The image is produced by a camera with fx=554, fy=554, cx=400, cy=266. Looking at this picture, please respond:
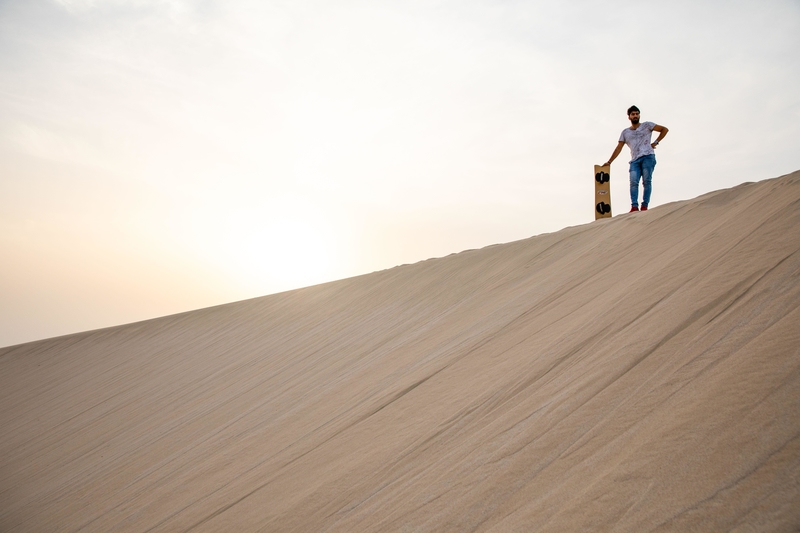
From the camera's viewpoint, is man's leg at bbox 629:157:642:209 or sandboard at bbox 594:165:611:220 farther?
sandboard at bbox 594:165:611:220

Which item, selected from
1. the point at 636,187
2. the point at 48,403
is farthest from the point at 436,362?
the point at 48,403

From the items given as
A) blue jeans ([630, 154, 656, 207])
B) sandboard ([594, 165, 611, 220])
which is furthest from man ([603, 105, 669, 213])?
sandboard ([594, 165, 611, 220])

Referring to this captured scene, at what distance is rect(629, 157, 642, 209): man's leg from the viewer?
6.35 metres

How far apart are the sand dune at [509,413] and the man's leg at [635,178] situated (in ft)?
Result: 2.41

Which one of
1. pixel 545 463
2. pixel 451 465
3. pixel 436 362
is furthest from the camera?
pixel 436 362

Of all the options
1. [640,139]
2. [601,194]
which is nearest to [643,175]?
[640,139]

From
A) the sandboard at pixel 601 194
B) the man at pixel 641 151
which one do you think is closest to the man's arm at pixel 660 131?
the man at pixel 641 151

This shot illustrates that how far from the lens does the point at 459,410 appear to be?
287 cm

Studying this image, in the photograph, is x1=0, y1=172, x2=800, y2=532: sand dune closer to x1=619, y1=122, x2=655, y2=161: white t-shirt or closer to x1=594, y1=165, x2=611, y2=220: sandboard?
x1=594, y1=165, x2=611, y2=220: sandboard

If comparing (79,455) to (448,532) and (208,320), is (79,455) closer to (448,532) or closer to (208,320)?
(448,532)

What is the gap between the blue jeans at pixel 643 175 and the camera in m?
6.25

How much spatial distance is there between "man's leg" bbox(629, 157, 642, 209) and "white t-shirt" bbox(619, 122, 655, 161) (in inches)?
2.5

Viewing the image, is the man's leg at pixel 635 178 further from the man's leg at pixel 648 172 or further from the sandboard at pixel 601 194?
the sandboard at pixel 601 194

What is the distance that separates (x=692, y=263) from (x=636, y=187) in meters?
3.46
